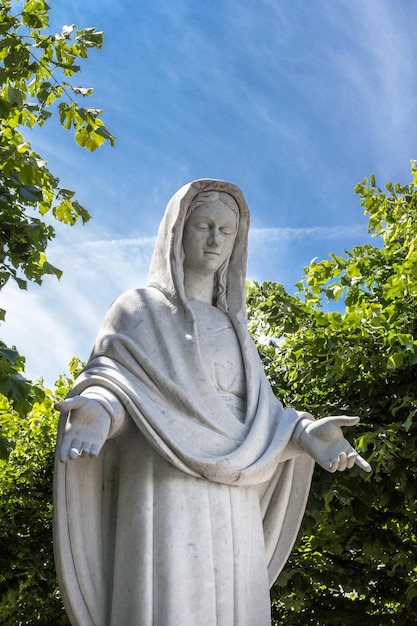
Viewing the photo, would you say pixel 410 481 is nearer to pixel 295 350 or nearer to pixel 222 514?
pixel 295 350

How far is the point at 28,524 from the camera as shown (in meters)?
11.6

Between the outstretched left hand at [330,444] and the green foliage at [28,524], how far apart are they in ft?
20.5

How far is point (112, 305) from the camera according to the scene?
216 inches

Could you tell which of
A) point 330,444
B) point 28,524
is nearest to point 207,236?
point 330,444

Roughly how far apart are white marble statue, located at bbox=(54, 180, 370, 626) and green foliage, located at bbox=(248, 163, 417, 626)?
3.51 meters

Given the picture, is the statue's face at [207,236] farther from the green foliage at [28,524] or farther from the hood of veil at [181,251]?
the green foliage at [28,524]

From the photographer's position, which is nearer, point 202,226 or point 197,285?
point 202,226

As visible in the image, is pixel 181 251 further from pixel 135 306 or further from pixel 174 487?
pixel 174 487

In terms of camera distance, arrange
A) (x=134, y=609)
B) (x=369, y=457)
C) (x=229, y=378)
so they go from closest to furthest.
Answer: (x=134, y=609) < (x=229, y=378) < (x=369, y=457)

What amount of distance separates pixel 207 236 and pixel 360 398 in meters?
4.85

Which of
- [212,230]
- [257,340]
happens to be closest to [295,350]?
[257,340]

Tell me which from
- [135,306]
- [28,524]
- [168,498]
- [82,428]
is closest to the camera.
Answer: [82,428]

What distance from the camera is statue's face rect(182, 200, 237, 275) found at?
5660 mm

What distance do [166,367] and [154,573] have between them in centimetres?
116
